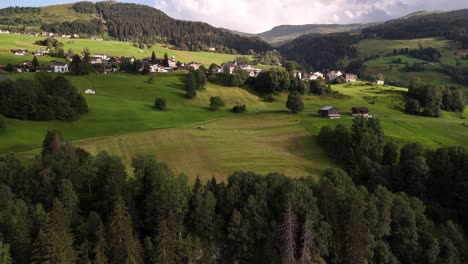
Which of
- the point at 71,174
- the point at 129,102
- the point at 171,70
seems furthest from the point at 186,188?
the point at 171,70

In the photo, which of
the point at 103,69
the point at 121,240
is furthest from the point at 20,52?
the point at 121,240

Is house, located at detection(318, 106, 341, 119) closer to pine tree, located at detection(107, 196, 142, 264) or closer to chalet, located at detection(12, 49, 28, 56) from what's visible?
pine tree, located at detection(107, 196, 142, 264)

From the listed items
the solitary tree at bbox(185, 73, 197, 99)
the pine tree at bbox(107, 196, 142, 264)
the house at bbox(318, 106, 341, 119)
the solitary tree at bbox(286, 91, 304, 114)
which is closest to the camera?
the pine tree at bbox(107, 196, 142, 264)

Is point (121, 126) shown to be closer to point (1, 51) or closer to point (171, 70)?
point (171, 70)

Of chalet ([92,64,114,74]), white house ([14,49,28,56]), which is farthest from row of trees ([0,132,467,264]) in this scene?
white house ([14,49,28,56])

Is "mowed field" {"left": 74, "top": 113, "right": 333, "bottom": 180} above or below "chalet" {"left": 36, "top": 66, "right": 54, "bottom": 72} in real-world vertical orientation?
below

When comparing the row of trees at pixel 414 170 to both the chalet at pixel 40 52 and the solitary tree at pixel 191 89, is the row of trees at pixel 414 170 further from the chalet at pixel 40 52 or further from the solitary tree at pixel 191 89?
the chalet at pixel 40 52
